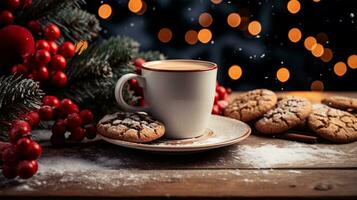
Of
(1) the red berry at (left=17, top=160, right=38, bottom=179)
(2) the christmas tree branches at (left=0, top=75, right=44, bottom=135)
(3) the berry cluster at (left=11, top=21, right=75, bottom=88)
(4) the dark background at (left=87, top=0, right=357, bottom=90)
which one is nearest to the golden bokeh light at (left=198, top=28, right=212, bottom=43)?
(4) the dark background at (left=87, top=0, right=357, bottom=90)

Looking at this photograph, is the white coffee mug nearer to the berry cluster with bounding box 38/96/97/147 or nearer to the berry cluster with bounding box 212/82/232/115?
the berry cluster with bounding box 38/96/97/147

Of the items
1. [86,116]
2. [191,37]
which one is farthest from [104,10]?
[86,116]

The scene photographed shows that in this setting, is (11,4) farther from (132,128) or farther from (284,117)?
(284,117)

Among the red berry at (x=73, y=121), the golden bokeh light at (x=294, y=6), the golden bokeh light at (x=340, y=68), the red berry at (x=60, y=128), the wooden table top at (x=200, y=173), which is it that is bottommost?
the wooden table top at (x=200, y=173)

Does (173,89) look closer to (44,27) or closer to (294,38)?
(44,27)

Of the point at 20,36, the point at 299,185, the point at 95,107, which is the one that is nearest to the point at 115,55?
the point at 95,107

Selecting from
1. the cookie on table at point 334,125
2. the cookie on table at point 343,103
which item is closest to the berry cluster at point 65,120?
the cookie on table at point 334,125

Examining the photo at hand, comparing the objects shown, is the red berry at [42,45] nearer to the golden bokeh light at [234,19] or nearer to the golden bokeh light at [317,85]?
the golden bokeh light at [234,19]
